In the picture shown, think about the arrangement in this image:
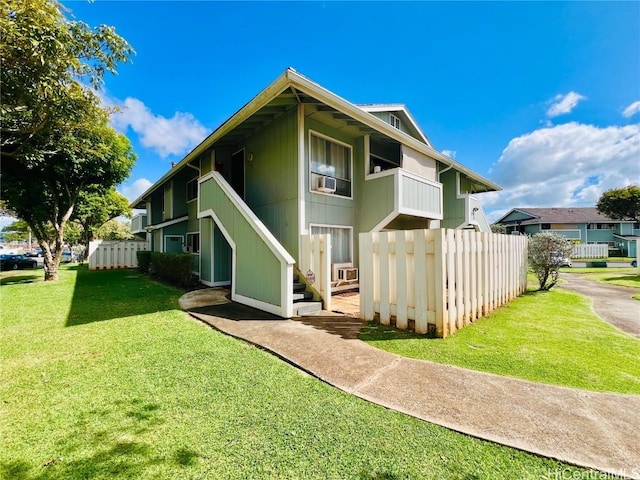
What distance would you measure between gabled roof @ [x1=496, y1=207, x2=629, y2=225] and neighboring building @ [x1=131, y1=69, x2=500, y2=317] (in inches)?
1324

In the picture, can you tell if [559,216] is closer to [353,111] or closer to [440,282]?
[353,111]

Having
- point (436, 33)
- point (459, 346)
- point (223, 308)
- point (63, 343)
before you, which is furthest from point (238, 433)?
point (436, 33)

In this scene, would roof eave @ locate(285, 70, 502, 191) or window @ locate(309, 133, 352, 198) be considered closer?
roof eave @ locate(285, 70, 502, 191)

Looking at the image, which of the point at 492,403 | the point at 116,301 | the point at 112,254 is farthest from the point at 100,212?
the point at 492,403

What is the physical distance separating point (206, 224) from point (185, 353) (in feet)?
24.5

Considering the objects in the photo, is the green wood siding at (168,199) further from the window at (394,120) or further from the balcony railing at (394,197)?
the window at (394,120)

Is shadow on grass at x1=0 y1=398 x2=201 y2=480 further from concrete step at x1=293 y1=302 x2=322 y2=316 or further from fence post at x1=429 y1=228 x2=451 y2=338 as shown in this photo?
fence post at x1=429 y1=228 x2=451 y2=338

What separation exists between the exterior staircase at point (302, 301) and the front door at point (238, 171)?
5544 mm

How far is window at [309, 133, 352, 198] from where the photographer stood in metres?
8.55

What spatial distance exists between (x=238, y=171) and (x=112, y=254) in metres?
12.8

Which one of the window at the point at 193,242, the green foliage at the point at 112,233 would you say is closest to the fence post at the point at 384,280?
the window at the point at 193,242

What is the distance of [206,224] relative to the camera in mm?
10602

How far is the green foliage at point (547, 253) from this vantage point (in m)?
8.49

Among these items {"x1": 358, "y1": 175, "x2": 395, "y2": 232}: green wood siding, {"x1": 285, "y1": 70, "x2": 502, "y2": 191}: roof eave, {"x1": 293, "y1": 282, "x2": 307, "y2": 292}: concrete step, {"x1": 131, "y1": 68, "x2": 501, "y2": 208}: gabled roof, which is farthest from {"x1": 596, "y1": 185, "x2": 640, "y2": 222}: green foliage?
{"x1": 293, "y1": 282, "x2": 307, "y2": 292}: concrete step
